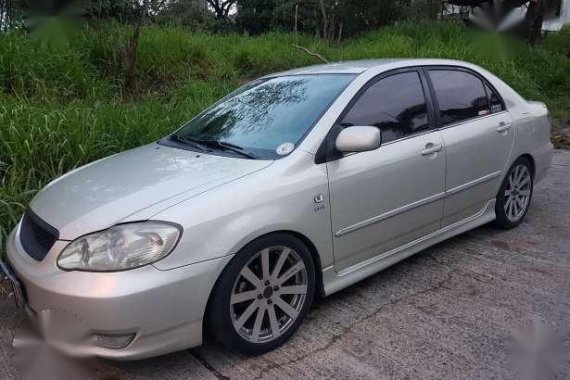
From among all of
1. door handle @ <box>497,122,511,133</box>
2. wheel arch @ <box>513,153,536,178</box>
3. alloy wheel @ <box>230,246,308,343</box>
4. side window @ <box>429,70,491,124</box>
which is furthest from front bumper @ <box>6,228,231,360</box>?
wheel arch @ <box>513,153,536,178</box>

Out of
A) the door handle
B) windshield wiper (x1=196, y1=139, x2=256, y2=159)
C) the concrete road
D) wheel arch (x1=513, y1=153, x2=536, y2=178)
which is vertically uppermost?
windshield wiper (x1=196, y1=139, x2=256, y2=159)

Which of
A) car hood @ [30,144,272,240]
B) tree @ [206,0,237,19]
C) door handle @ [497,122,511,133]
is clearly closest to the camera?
car hood @ [30,144,272,240]

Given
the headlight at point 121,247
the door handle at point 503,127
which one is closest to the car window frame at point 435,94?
the door handle at point 503,127

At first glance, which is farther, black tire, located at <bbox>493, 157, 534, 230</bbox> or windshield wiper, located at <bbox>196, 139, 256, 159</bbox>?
black tire, located at <bbox>493, 157, 534, 230</bbox>

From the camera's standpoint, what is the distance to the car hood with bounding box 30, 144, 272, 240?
8.63ft

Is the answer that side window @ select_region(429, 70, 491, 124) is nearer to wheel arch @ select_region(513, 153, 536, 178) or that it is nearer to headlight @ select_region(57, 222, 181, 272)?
wheel arch @ select_region(513, 153, 536, 178)

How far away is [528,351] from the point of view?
2871mm

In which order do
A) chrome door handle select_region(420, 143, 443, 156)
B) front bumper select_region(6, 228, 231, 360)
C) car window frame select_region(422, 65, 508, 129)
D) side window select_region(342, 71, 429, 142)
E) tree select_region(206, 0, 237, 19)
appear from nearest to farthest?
front bumper select_region(6, 228, 231, 360)
side window select_region(342, 71, 429, 142)
chrome door handle select_region(420, 143, 443, 156)
car window frame select_region(422, 65, 508, 129)
tree select_region(206, 0, 237, 19)

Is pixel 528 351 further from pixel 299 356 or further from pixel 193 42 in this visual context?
pixel 193 42

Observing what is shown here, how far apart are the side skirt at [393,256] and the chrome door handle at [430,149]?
567 millimetres

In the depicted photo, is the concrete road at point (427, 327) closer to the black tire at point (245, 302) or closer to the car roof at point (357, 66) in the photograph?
the black tire at point (245, 302)

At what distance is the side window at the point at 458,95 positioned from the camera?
12.8ft

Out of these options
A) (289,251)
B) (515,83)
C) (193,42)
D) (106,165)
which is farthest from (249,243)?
(515,83)

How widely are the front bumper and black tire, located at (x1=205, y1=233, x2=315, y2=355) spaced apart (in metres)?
0.06
